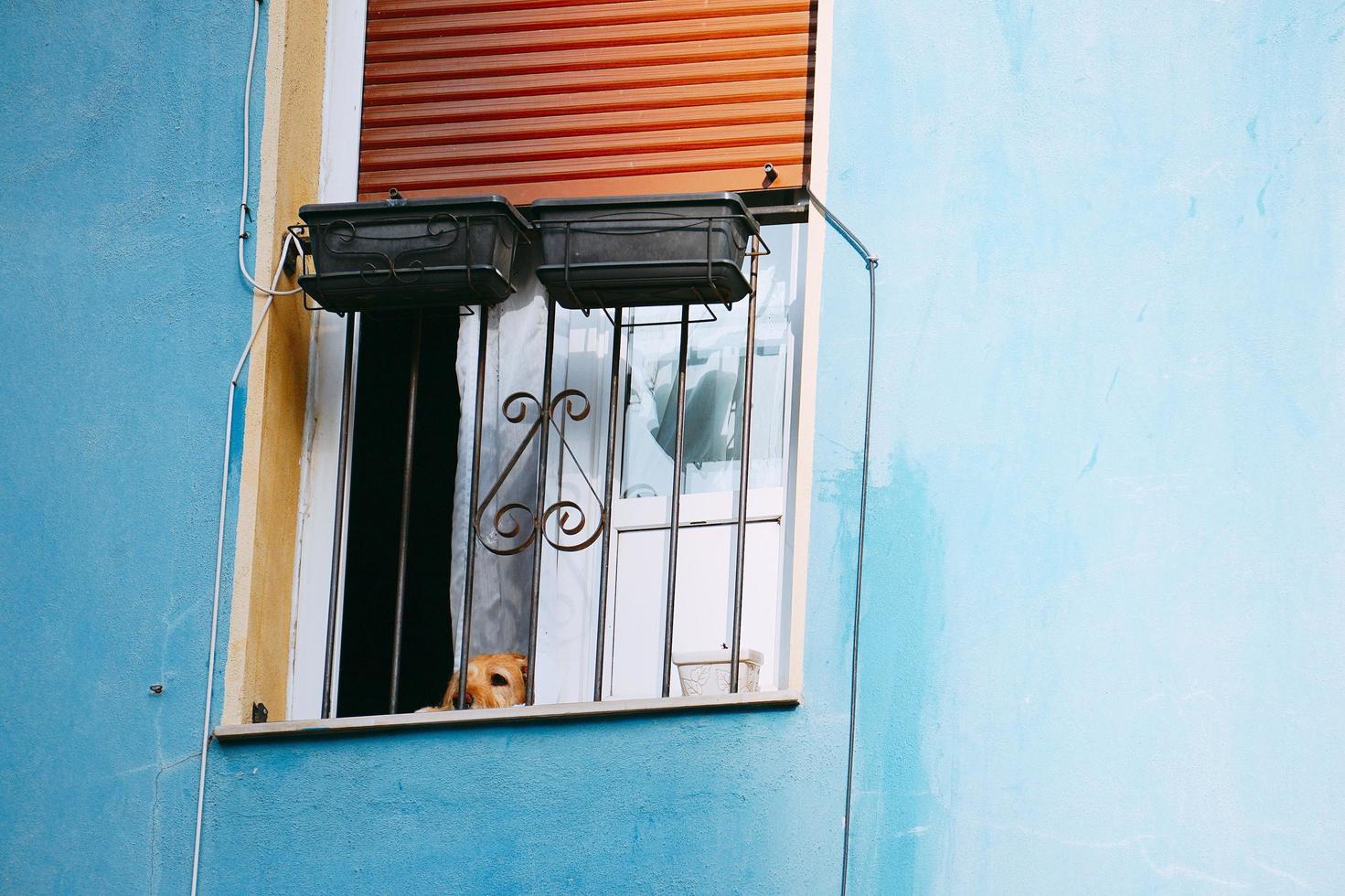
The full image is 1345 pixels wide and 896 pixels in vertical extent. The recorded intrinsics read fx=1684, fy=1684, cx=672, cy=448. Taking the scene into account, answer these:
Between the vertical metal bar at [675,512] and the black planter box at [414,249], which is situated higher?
the black planter box at [414,249]

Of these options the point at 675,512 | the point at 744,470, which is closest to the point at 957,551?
the point at 744,470

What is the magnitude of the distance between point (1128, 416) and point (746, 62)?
1.13 meters

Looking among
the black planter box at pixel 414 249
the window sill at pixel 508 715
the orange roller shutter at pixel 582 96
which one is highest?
the orange roller shutter at pixel 582 96

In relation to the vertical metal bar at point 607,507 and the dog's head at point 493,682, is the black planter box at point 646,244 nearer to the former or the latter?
the vertical metal bar at point 607,507

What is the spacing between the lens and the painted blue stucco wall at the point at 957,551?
3.01m

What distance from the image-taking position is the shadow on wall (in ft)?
9.89

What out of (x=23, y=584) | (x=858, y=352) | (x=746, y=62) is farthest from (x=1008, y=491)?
(x=23, y=584)

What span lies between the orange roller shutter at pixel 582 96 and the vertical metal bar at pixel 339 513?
0.46 meters

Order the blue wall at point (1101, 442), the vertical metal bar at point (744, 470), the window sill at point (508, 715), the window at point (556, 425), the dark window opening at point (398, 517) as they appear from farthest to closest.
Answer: the dark window opening at point (398, 517) → the window at point (556, 425) → the vertical metal bar at point (744, 470) → the window sill at point (508, 715) → the blue wall at point (1101, 442)

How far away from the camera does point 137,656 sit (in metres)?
3.38

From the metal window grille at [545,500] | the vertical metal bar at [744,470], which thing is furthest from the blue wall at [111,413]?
the vertical metal bar at [744,470]

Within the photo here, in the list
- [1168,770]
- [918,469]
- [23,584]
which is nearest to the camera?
[1168,770]

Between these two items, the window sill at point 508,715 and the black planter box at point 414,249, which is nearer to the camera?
the window sill at point 508,715

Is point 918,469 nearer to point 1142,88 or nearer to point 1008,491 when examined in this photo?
point 1008,491
